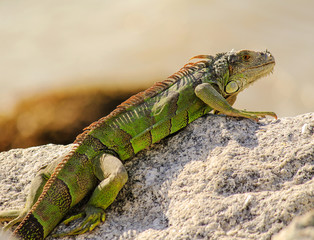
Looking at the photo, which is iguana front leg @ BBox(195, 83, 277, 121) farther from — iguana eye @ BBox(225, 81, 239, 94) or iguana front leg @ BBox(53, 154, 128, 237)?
iguana front leg @ BBox(53, 154, 128, 237)

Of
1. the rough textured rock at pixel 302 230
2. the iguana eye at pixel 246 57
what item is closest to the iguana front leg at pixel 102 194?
the iguana eye at pixel 246 57

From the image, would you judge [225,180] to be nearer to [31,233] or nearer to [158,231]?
[158,231]

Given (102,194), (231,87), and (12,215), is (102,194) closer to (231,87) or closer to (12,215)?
(12,215)

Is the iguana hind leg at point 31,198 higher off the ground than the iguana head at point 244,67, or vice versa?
the iguana head at point 244,67

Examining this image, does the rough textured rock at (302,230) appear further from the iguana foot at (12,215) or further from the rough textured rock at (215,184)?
the iguana foot at (12,215)

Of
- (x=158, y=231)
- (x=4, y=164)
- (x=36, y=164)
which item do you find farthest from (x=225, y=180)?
(x=4, y=164)

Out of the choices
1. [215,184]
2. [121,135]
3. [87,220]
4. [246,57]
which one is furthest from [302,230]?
[246,57]
